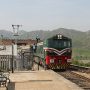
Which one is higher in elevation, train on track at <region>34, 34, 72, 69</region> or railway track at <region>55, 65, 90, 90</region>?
train on track at <region>34, 34, 72, 69</region>

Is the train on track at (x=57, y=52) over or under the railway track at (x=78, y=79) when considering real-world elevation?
over

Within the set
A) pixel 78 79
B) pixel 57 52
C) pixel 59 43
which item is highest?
pixel 59 43

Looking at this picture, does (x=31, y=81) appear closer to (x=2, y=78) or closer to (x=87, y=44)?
(x=2, y=78)

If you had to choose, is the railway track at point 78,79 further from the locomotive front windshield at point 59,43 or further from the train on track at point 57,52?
the locomotive front windshield at point 59,43

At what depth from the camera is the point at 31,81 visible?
2166cm

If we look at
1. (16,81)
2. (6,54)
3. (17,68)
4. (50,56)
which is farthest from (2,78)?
(50,56)

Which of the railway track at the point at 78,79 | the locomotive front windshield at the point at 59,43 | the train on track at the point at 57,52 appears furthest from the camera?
the locomotive front windshield at the point at 59,43

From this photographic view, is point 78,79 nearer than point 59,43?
Yes

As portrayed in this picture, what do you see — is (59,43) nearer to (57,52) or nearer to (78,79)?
(57,52)

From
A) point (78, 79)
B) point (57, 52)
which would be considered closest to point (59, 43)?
point (57, 52)

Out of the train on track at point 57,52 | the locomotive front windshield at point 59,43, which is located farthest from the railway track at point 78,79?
the locomotive front windshield at point 59,43

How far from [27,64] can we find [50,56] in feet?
6.65

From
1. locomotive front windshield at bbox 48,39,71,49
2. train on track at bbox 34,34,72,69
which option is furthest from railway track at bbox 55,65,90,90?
locomotive front windshield at bbox 48,39,71,49

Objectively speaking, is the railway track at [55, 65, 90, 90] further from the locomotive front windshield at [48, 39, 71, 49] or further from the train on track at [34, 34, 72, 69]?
the locomotive front windshield at [48, 39, 71, 49]
